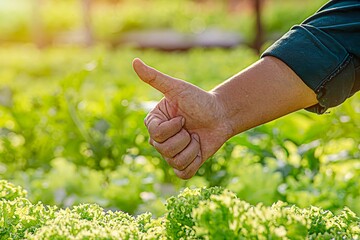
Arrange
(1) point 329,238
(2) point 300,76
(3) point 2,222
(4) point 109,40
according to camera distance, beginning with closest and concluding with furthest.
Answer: (1) point 329,238 → (3) point 2,222 → (2) point 300,76 → (4) point 109,40

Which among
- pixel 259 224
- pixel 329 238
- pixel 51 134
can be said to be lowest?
pixel 51 134

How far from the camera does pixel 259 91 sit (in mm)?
2461

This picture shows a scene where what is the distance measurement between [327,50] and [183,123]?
484mm

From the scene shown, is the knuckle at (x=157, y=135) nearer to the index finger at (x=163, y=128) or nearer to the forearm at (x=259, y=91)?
the index finger at (x=163, y=128)

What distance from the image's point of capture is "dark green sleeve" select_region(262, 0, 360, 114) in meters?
2.42

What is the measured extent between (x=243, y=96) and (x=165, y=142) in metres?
0.30

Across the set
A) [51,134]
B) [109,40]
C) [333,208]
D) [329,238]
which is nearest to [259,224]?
[329,238]

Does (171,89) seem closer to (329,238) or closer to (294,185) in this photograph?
(329,238)

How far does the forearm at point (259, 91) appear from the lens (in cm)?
246

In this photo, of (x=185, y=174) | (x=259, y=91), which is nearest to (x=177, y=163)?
(x=185, y=174)

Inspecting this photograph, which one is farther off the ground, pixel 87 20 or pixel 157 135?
pixel 157 135

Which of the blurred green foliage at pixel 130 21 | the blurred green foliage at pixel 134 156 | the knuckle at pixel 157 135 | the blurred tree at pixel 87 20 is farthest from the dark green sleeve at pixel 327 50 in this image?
the blurred green foliage at pixel 130 21

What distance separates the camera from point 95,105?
4781 mm

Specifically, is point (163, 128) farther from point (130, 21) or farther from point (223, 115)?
point (130, 21)
